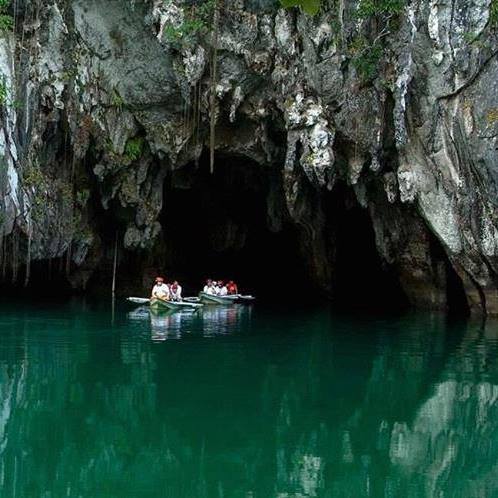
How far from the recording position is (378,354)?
14797 mm

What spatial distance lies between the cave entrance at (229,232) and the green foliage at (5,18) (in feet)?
23.1

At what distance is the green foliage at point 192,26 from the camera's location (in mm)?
19219

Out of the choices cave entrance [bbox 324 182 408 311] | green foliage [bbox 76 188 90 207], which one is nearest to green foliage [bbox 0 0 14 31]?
green foliage [bbox 76 188 90 207]

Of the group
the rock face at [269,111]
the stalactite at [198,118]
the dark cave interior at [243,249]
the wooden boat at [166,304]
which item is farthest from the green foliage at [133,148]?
the wooden boat at [166,304]

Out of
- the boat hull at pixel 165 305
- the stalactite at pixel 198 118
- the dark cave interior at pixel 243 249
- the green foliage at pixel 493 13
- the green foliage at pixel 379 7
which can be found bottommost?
the boat hull at pixel 165 305

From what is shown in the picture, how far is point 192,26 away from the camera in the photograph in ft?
63.0

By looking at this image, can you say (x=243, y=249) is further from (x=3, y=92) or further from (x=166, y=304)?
(x=3, y=92)

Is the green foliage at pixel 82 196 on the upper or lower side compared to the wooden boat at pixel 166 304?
upper

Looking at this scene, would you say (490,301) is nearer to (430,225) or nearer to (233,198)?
(430,225)

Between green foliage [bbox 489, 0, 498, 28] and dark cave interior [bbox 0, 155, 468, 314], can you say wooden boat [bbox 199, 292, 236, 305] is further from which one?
green foliage [bbox 489, 0, 498, 28]

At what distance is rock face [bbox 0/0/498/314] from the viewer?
18438mm

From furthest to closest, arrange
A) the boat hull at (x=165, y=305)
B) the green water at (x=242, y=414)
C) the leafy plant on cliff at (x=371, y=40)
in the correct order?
the boat hull at (x=165, y=305) < the leafy plant on cliff at (x=371, y=40) < the green water at (x=242, y=414)

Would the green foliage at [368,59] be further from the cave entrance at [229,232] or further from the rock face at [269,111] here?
the cave entrance at [229,232]

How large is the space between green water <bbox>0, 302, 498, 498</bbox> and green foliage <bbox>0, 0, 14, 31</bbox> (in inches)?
299
